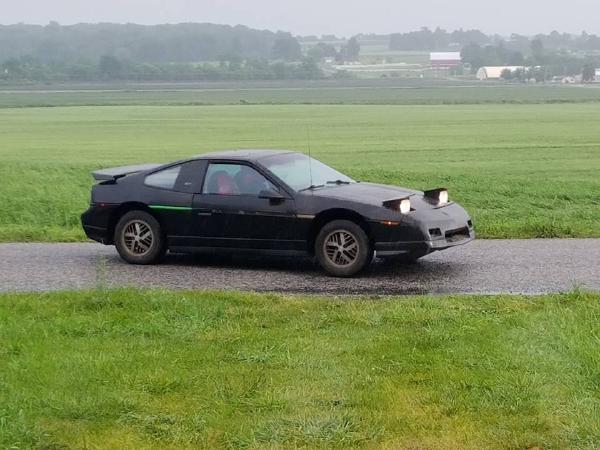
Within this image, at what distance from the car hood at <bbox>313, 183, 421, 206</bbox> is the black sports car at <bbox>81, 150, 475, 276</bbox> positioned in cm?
1

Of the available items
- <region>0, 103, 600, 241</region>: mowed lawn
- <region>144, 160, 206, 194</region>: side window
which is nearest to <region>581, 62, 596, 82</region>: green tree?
<region>0, 103, 600, 241</region>: mowed lawn

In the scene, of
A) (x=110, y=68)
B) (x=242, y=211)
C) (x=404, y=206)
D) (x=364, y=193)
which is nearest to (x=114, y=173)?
(x=242, y=211)

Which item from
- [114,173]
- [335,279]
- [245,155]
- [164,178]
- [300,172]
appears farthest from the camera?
[114,173]

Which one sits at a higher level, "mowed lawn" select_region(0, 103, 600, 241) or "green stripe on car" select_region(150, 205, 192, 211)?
"green stripe on car" select_region(150, 205, 192, 211)

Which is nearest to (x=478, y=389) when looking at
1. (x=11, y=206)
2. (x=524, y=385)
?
(x=524, y=385)

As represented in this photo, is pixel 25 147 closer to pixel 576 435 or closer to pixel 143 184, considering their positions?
pixel 143 184

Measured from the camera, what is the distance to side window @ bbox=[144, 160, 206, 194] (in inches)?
441

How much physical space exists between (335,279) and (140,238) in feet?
7.78

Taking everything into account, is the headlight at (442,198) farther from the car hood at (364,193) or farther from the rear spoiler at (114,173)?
the rear spoiler at (114,173)

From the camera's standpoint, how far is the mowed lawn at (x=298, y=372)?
506 cm

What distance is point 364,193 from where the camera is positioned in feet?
35.0

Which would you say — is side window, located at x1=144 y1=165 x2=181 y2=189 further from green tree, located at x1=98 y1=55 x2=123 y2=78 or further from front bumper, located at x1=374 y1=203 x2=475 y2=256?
green tree, located at x1=98 y1=55 x2=123 y2=78

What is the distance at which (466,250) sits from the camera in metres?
12.0

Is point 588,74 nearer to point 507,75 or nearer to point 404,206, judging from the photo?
point 507,75
